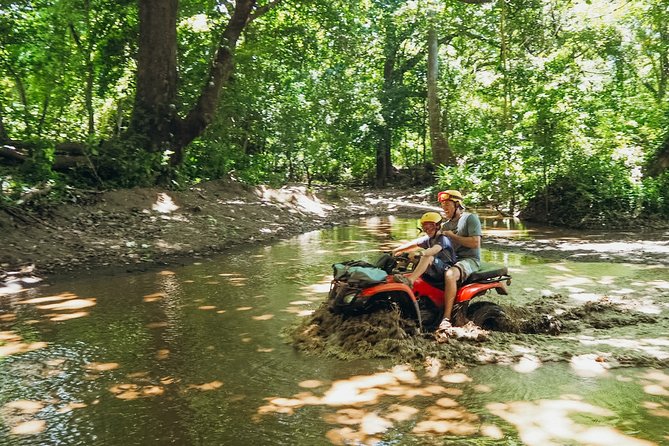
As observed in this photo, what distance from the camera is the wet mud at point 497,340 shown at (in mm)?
5500

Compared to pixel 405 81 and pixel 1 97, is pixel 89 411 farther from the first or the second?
pixel 405 81

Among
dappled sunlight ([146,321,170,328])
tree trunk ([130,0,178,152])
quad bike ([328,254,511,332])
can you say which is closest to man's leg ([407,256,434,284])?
quad bike ([328,254,511,332])

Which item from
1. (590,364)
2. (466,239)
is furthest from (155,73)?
→ (590,364)

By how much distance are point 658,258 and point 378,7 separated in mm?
20335

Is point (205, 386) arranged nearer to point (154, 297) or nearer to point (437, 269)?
point (437, 269)

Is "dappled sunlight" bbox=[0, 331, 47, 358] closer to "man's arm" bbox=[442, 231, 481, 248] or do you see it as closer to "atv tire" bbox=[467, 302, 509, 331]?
"man's arm" bbox=[442, 231, 481, 248]

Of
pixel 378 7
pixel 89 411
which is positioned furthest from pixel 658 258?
pixel 378 7

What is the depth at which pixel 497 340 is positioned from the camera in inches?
233

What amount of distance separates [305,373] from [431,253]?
→ 6.05ft

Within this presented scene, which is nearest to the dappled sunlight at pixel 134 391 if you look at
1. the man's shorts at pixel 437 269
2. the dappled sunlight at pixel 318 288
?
the man's shorts at pixel 437 269

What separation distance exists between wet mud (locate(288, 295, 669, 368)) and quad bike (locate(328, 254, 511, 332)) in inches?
5.3

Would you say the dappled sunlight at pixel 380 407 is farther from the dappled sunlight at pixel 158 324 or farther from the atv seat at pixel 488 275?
the dappled sunlight at pixel 158 324

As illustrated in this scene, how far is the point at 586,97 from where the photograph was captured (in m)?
15.6

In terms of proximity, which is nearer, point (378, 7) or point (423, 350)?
point (423, 350)
